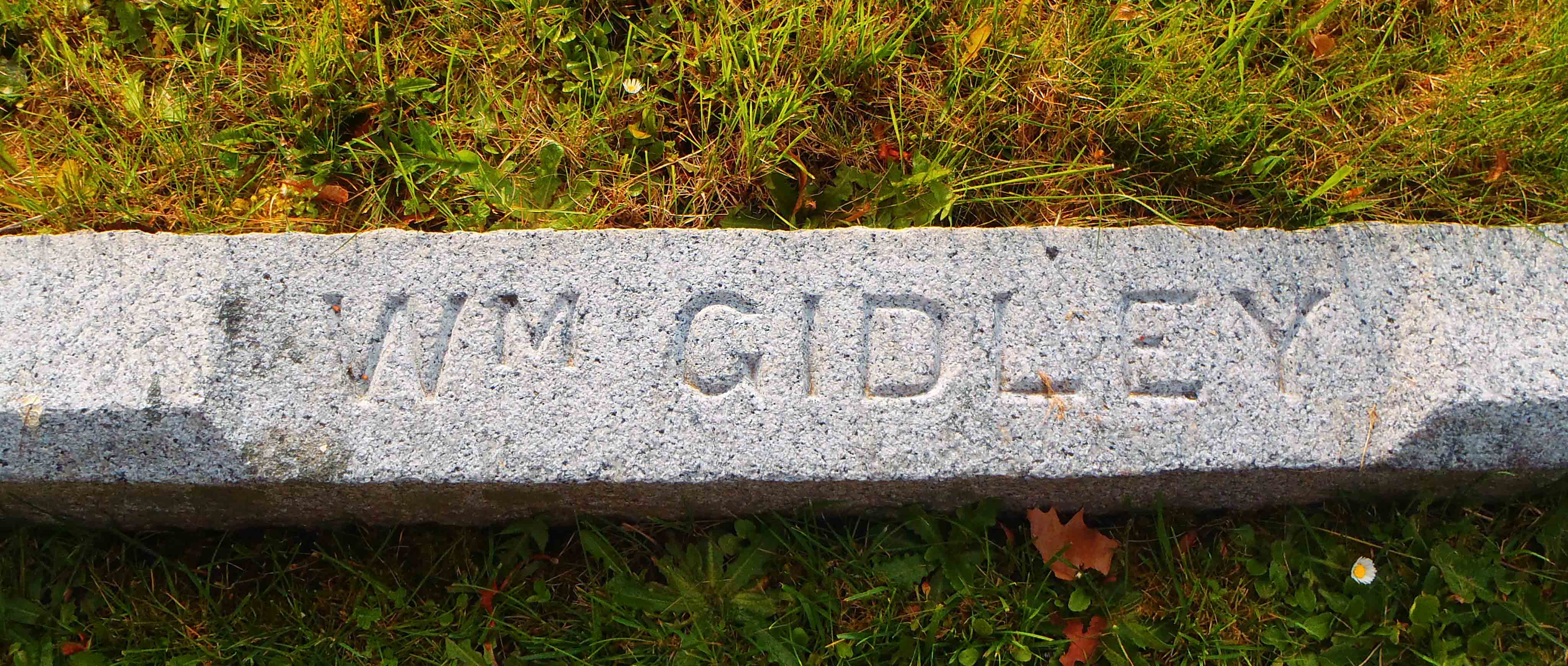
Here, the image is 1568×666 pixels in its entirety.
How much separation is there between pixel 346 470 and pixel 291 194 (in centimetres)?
84

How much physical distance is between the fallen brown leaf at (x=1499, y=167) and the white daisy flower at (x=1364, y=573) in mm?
926

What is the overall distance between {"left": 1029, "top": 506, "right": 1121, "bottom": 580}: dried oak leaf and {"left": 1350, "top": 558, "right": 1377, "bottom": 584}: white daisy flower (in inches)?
19.2

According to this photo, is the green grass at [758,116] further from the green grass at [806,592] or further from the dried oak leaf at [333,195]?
the green grass at [806,592]

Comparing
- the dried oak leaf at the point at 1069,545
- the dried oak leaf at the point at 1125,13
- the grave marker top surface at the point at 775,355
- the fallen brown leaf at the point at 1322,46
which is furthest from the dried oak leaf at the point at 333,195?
the fallen brown leaf at the point at 1322,46

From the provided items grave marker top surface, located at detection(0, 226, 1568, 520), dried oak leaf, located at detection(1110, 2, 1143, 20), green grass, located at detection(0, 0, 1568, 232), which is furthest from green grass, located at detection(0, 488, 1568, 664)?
dried oak leaf, located at detection(1110, 2, 1143, 20)

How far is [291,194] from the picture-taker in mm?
1940

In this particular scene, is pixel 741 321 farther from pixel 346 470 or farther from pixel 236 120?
pixel 236 120

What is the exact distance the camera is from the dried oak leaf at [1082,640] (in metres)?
1.70

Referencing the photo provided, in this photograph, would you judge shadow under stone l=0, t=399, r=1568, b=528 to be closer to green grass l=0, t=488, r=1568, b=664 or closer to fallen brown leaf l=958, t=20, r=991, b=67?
green grass l=0, t=488, r=1568, b=664

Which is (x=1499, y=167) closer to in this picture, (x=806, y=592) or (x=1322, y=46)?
(x=1322, y=46)

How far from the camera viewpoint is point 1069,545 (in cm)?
171

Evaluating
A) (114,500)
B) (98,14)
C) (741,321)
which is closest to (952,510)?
(741,321)

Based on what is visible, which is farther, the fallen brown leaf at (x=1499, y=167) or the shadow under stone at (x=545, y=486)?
the fallen brown leaf at (x=1499, y=167)

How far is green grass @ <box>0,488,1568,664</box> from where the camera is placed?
1700 mm
